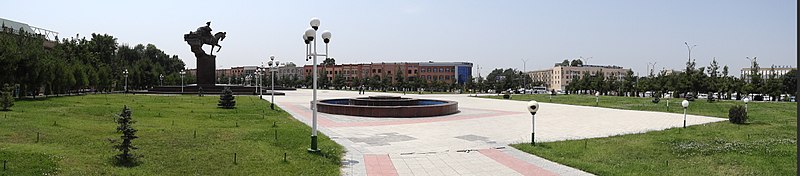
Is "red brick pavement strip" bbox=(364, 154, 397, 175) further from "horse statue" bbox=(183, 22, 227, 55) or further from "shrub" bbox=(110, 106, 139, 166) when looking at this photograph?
"horse statue" bbox=(183, 22, 227, 55)

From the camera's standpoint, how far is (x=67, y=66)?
35.8m

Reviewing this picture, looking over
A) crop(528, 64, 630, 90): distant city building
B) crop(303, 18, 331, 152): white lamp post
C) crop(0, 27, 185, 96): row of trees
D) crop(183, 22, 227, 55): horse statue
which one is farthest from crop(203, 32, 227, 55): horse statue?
crop(528, 64, 630, 90): distant city building

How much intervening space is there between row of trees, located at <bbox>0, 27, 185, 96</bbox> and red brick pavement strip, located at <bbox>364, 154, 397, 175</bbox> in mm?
23732

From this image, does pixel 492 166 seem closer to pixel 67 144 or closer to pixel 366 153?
pixel 366 153

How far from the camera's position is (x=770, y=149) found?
10148mm

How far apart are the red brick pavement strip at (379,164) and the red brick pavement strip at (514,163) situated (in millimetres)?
2153

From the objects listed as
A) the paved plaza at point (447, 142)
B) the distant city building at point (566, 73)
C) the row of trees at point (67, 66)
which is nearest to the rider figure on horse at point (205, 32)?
the row of trees at point (67, 66)

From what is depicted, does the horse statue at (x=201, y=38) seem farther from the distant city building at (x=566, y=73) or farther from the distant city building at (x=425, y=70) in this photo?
the distant city building at (x=566, y=73)

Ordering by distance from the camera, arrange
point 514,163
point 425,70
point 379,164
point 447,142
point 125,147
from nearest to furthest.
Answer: point 125,147, point 379,164, point 514,163, point 447,142, point 425,70

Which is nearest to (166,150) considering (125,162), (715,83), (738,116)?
(125,162)

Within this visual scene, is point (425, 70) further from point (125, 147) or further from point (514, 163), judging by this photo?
point (125, 147)

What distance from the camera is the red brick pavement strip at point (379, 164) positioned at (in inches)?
327

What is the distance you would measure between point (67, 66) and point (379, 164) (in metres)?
36.2

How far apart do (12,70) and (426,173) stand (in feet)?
87.3
